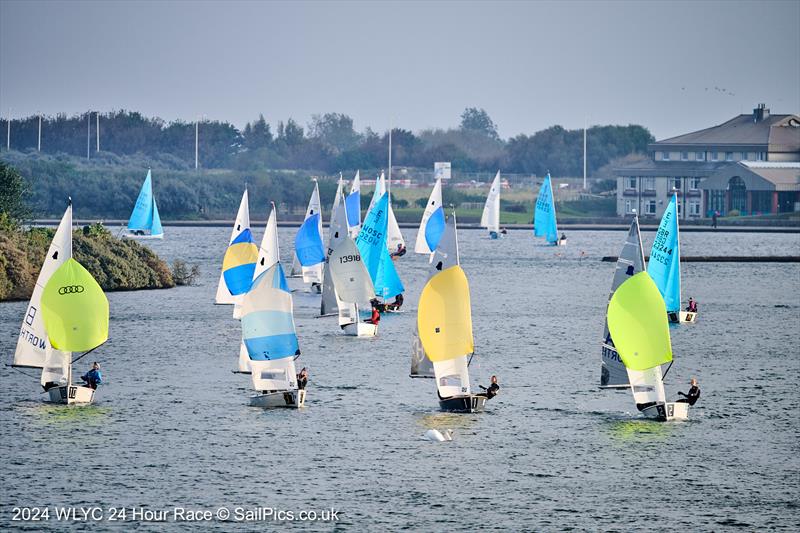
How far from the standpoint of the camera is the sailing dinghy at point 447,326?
56.8 metres

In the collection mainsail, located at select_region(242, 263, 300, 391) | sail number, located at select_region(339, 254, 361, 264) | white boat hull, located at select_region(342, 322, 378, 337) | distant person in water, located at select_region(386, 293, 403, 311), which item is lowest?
white boat hull, located at select_region(342, 322, 378, 337)

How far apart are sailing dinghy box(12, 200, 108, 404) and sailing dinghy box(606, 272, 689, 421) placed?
20423mm

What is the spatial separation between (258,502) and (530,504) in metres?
8.63

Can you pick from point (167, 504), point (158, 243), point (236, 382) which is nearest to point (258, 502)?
point (167, 504)

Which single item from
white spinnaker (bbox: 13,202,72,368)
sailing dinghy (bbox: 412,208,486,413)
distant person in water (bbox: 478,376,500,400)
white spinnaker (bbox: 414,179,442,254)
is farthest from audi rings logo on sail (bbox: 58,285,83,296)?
white spinnaker (bbox: 414,179,442,254)

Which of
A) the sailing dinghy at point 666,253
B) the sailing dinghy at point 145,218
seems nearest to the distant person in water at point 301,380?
the sailing dinghy at point 666,253

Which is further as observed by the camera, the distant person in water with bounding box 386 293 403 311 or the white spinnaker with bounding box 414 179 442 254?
the white spinnaker with bounding box 414 179 442 254

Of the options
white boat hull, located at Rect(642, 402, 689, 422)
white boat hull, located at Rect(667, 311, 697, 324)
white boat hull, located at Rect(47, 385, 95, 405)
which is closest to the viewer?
white boat hull, located at Rect(642, 402, 689, 422)

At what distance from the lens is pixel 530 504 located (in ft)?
152

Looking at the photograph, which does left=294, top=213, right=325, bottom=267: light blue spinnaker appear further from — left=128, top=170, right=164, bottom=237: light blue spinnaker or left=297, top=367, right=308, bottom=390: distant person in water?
left=128, top=170, right=164, bottom=237: light blue spinnaker

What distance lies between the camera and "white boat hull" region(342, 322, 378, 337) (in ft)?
264

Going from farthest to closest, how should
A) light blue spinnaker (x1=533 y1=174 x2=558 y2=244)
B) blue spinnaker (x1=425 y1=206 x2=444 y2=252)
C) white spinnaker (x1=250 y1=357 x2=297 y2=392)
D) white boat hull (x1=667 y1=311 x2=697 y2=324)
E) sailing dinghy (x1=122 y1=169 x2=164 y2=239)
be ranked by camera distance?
sailing dinghy (x1=122 y1=169 x2=164 y2=239) → light blue spinnaker (x1=533 y1=174 x2=558 y2=244) → blue spinnaker (x1=425 y1=206 x2=444 y2=252) → white boat hull (x1=667 y1=311 x2=697 y2=324) → white spinnaker (x1=250 y1=357 x2=297 y2=392)

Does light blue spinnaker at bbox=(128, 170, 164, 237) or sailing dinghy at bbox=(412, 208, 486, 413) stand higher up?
light blue spinnaker at bbox=(128, 170, 164, 237)

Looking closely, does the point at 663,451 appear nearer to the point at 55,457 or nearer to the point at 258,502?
the point at 258,502
